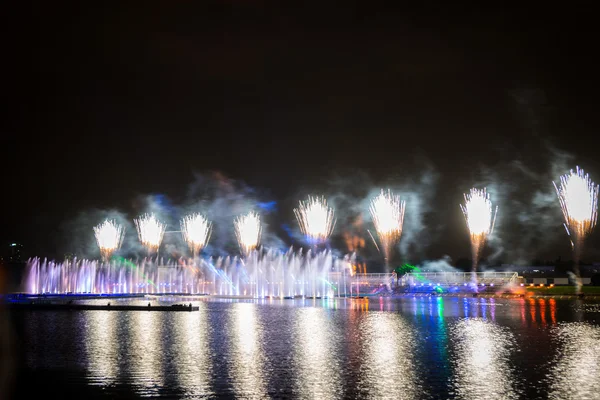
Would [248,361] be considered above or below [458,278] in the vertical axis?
below

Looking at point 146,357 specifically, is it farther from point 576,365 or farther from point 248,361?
point 576,365

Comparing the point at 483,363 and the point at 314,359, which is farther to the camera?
the point at 314,359

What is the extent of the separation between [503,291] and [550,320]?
46119 mm

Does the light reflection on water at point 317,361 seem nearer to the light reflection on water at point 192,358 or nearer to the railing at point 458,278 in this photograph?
the light reflection on water at point 192,358

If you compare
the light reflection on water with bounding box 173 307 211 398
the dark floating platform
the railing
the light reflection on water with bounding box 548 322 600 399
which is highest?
the railing

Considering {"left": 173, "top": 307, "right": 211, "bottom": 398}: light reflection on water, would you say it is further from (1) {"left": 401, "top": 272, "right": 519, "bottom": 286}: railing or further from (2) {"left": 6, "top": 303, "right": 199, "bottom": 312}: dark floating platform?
(1) {"left": 401, "top": 272, "right": 519, "bottom": 286}: railing

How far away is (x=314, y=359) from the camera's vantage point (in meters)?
27.8

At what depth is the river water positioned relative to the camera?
69.6ft

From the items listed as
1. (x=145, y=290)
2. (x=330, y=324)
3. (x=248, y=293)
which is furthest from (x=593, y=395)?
(x=145, y=290)

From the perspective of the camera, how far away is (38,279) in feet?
388

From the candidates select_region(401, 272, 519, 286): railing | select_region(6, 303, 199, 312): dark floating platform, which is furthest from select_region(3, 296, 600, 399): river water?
select_region(401, 272, 519, 286): railing

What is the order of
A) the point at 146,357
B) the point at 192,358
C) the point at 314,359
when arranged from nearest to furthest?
1. the point at 314,359
2. the point at 192,358
3. the point at 146,357

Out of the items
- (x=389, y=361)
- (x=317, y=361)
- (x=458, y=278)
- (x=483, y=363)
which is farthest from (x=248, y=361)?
(x=458, y=278)

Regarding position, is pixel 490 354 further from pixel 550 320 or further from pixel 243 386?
pixel 550 320
